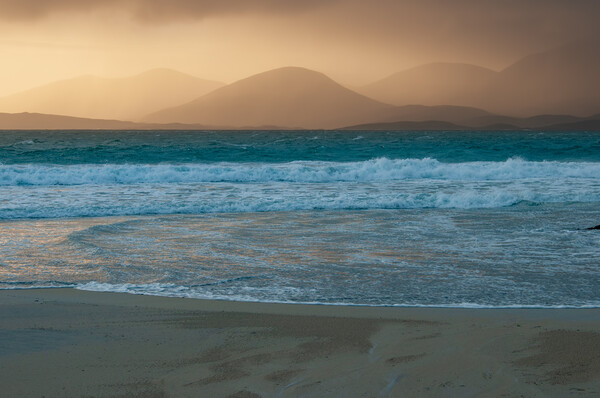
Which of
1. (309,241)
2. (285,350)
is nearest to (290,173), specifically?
(309,241)

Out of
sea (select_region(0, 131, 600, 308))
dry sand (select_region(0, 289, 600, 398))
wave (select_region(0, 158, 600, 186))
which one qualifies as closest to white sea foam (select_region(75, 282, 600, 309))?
sea (select_region(0, 131, 600, 308))

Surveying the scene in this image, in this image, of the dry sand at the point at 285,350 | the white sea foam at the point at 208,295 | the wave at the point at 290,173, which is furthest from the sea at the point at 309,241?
the dry sand at the point at 285,350

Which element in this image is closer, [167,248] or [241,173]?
[167,248]

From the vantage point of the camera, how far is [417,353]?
177 inches

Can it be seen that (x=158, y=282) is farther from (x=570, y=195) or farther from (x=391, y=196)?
(x=570, y=195)

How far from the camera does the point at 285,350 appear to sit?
4582 mm

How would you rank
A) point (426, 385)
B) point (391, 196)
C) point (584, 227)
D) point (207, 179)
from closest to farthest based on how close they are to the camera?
point (426, 385) → point (584, 227) → point (391, 196) → point (207, 179)

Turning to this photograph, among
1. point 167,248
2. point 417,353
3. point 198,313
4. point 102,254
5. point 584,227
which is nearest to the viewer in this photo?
point 417,353

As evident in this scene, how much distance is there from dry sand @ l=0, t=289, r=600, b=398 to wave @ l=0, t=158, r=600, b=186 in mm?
17889

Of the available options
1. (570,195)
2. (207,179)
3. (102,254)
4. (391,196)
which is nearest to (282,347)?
(102,254)

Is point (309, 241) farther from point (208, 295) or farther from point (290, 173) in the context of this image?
point (290, 173)

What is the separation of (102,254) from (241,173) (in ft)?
56.0

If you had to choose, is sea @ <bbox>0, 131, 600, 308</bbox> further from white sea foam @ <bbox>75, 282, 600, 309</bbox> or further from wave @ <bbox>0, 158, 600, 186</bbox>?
wave @ <bbox>0, 158, 600, 186</bbox>

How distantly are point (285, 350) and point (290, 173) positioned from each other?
21041 millimetres
